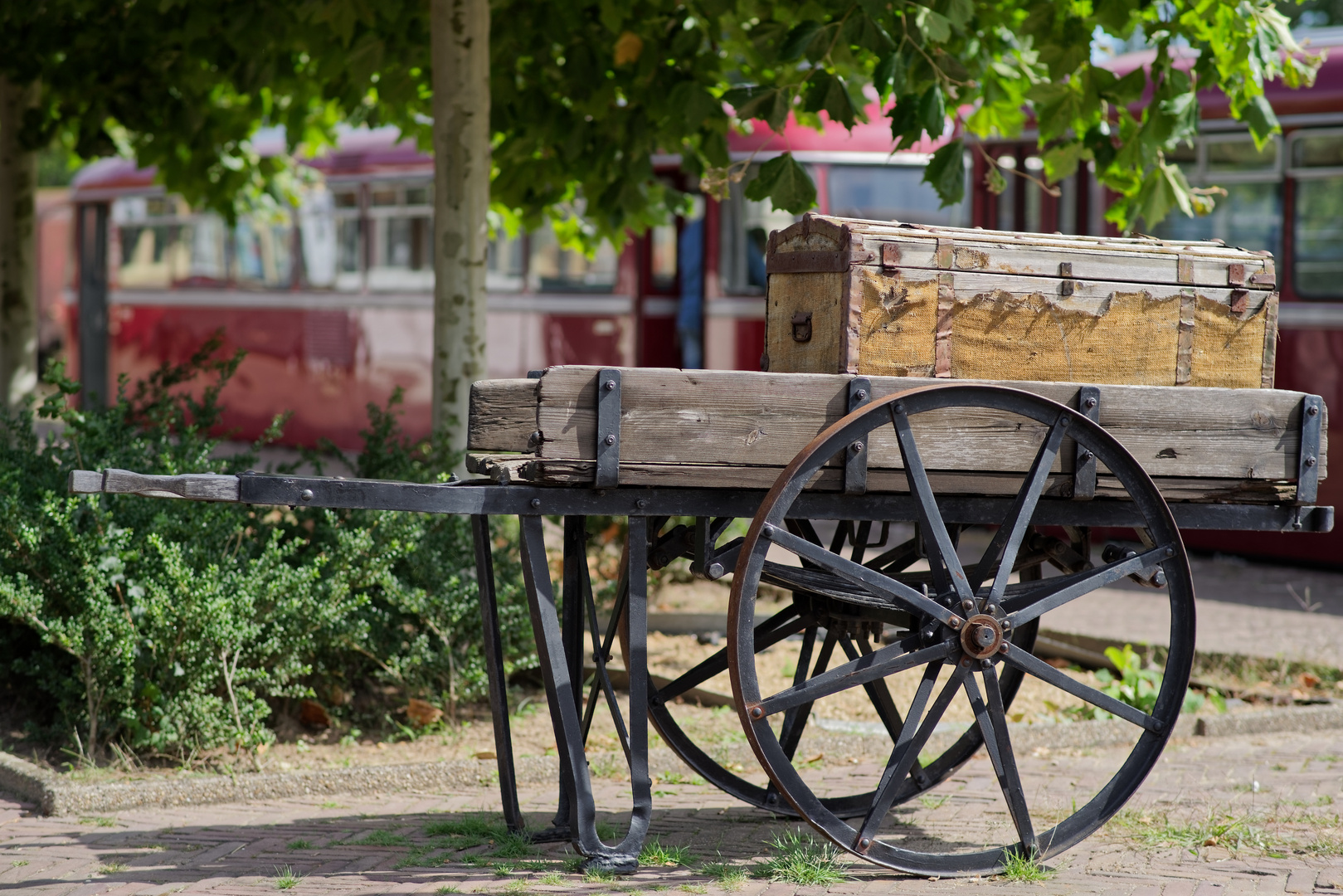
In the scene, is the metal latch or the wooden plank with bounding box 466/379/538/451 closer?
the wooden plank with bounding box 466/379/538/451

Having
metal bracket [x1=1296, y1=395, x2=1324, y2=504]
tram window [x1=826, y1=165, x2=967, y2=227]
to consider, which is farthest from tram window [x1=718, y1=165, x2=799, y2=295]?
metal bracket [x1=1296, y1=395, x2=1324, y2=504]

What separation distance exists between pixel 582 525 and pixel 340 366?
466 inches

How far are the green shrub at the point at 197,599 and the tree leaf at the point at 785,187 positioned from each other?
1726mm

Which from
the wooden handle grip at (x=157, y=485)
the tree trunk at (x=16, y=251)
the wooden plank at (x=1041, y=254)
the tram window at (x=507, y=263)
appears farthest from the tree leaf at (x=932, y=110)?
the tram window at (x=507, y=263)

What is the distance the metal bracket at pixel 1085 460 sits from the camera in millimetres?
3580

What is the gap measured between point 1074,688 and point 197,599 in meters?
2.76

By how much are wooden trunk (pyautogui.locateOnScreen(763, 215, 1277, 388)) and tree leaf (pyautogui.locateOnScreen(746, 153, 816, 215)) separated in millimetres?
1442

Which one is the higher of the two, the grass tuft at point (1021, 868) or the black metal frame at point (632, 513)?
the black metal frame at point (632, 513)

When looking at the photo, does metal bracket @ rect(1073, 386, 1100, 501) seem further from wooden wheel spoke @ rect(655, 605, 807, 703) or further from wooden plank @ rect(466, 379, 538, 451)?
wooden plank @ rect(466, 379, 538, 451)

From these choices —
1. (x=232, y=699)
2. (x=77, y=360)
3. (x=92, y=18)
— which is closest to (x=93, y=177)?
(x=77, y=360)

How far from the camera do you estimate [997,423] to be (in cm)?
359

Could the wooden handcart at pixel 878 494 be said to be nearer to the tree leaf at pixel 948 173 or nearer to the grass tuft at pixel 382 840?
the grass tuft at pixel 382 840

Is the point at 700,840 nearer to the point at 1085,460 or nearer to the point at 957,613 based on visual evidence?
the point at 957,613

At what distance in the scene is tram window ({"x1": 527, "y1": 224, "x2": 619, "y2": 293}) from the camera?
13.1 meters
